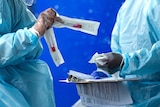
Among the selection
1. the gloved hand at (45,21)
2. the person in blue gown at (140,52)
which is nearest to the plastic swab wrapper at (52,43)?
the gloved hand at (45,21)

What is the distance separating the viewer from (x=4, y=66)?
103 cm

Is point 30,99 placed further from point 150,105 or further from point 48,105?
point 150,105

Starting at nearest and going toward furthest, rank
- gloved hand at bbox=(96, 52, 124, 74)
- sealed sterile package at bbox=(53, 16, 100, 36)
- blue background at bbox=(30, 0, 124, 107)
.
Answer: gloved hand at bbox=(96, 52, 124, 74)
sealed sterile package at bbox=(53, 16, 100, 36)
blue background at bbox=(30, 0, 124, 107)

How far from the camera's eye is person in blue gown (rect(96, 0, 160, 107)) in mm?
960

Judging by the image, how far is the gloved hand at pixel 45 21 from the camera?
99cm

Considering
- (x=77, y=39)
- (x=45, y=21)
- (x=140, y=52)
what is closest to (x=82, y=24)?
(x=45, y=21)

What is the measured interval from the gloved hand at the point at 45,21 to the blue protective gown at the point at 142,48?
11.6 inches

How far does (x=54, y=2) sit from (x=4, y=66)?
A: 30.9 inches

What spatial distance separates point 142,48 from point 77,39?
2.28 feet

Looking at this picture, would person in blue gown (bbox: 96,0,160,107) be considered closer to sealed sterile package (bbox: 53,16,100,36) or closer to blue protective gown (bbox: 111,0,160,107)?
blue protective gown (bbox: 111,0,160,107)

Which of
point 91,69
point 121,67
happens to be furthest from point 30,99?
point 91,69

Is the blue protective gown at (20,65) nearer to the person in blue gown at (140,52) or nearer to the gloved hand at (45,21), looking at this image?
the gloved hand at (45,21)

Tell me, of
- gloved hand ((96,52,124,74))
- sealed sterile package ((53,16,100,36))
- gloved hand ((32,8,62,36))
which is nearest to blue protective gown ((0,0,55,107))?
gloved hand ((32,8,62,36))

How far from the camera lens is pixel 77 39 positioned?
5.57 ft
